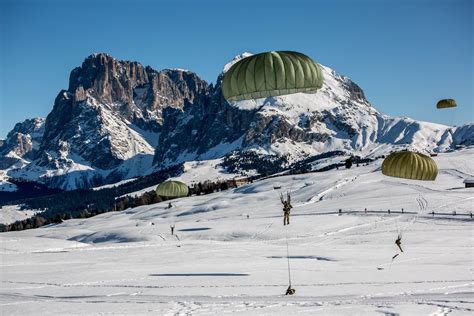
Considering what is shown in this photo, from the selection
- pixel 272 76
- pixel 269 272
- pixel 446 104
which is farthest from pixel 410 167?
pixel 446 104

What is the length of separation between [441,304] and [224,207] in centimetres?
8877

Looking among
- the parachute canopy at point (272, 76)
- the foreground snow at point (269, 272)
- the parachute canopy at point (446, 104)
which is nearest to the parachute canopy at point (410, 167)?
the foreground snow at point (269, 272)

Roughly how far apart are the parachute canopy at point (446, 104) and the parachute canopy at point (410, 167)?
71.7 ft

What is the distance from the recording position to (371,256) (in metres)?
34.5

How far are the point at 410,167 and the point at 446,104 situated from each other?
79.3 ft

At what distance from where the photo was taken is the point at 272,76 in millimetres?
25062

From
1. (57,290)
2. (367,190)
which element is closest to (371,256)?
(57,290)

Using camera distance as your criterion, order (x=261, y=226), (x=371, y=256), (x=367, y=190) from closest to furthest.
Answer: (x=371, y=256) → (x=261, y=226) → (x=367, y=190)

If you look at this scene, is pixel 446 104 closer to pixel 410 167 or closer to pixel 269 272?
pixel 410 167

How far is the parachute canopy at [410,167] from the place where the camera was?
3306 centimetres

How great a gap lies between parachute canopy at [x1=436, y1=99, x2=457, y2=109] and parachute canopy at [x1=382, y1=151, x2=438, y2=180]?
71.7ft

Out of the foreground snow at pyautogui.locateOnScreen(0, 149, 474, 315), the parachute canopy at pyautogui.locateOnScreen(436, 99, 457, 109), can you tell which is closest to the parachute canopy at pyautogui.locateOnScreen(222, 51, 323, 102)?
the foreground snow at pyautogui.locateOnScreen(0, 149, 474, 315)

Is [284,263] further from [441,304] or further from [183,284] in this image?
[441,304]

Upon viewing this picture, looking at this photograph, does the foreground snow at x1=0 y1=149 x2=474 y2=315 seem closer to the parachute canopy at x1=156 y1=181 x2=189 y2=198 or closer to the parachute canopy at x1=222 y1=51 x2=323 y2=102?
the parachute canopy at x1=156 y1=181 x2=189 y2=198
